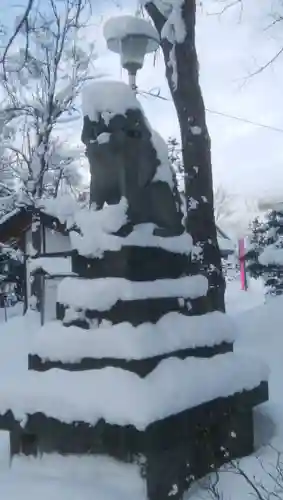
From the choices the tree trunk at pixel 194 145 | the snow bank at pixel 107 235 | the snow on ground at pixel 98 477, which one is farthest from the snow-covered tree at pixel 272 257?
the snow bank at pixel 107 235

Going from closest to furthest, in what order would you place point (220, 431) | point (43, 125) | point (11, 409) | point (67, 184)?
point (11, 409), point (220, 431), point (43, 125), point (67, 184)

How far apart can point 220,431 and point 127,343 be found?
46.6 inches

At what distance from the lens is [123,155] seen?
4.30m

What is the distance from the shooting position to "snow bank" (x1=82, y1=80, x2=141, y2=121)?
14.2 feet

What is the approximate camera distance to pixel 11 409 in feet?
13.6

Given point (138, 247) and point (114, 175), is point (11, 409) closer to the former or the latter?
point (138, 247)

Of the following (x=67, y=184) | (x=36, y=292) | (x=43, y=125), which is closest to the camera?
(x=36, y=292)

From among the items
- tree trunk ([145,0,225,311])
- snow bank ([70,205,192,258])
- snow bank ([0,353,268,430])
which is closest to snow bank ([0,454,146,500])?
snow bank ([0,353,268,430])

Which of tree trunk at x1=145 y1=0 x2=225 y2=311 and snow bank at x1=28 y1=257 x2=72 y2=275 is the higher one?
tree trunk at x1=145 y1=0 x2=225 y2=311

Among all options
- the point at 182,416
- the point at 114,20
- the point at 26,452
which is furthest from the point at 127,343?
the point at 114,20

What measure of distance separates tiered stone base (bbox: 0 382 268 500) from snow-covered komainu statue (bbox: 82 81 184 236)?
1.47 metres

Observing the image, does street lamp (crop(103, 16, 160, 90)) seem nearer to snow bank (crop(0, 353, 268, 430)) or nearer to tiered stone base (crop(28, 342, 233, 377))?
tiered stone base (crop(28, 342, 233, 377))

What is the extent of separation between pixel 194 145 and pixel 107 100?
14.6 feet

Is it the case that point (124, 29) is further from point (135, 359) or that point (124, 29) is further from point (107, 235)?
point (135, 359)
